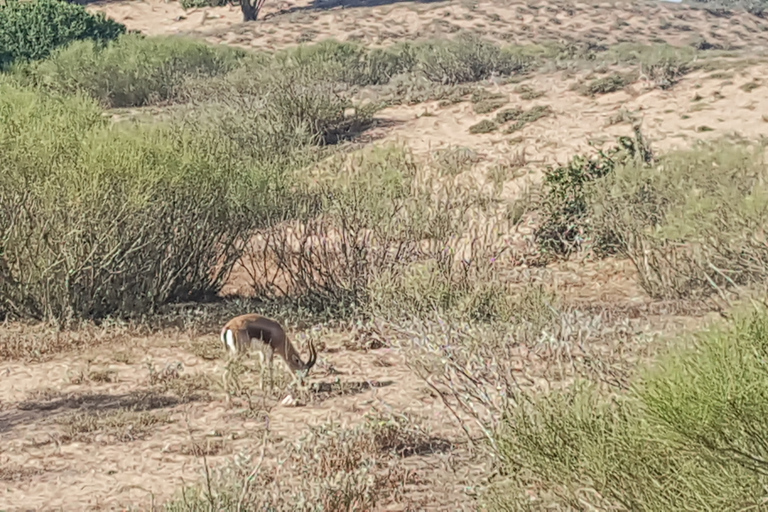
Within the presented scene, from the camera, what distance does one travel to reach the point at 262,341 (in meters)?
6.77

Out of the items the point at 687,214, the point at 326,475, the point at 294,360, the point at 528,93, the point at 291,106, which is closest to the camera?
the point at 326,475

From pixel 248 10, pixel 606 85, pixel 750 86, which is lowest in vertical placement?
pixel 248 10

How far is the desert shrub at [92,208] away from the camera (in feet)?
27.7

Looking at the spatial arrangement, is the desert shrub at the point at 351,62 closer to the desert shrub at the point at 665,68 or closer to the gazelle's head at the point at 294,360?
the desert shrub at the point at 665,68

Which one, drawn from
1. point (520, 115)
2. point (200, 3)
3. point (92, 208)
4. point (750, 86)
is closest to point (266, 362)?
point (92, 208)

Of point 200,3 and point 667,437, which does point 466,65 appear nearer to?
point 667,437

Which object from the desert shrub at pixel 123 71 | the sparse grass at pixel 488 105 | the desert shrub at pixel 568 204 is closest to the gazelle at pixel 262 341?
the desert shrub at pixel 568 204

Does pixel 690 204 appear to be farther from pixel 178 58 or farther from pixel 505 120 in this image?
pixel 178 58

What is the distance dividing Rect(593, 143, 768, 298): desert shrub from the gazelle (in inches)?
134

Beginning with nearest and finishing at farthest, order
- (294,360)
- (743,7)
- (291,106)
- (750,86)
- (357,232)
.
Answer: (294,360)
(357,232)
(750,86)
(291,106)
(743,7)

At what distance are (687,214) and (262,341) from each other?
409 cm

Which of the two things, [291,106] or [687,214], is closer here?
[687,214]

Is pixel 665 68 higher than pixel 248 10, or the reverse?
pixel 665 68

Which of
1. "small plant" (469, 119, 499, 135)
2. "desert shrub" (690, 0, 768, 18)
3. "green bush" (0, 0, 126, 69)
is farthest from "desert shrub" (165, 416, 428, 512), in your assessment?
"desert shrub" (690, 0, 768, 18)
